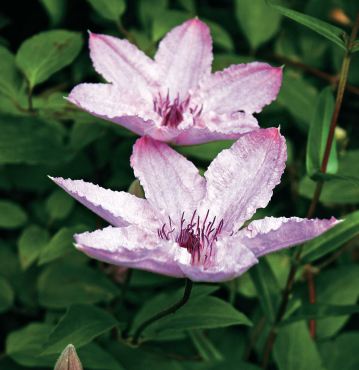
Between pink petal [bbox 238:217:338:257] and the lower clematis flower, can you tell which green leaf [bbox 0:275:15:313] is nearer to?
the lower clematis flower

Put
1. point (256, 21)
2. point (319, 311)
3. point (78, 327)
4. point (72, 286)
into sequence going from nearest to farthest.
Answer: point (78, 327) < point (319, 311) < point (72, 286) < point (256, 21)

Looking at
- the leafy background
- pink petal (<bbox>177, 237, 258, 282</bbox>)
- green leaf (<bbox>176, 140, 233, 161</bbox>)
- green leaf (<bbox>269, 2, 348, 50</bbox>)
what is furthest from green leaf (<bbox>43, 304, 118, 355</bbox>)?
green leaf (<bbox>269, 2, 348, 50</bbox>)

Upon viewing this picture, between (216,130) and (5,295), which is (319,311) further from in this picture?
(5,295)

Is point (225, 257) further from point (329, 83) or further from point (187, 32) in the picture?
point (329, 83)

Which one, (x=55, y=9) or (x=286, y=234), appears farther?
(x=55, y=9)

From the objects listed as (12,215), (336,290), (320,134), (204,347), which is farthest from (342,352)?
(12,215)
